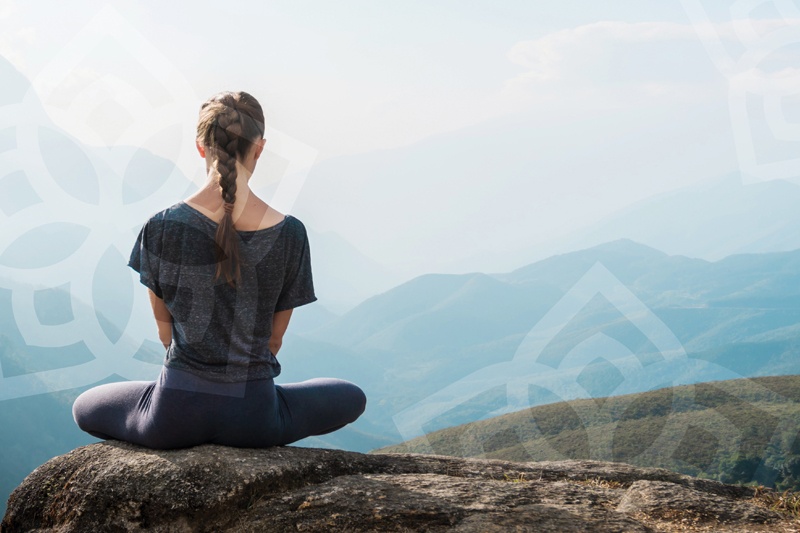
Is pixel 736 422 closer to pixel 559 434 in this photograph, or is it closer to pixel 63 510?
pixel 559 434

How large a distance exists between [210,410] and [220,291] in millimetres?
1063

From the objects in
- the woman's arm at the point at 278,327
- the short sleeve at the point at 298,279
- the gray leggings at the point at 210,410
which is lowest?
the gray leggings at the point at 210,410

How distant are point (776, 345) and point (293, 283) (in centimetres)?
21549

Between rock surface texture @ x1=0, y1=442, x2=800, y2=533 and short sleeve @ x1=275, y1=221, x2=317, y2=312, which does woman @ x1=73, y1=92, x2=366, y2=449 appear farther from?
rock surface texture @ x1=0, y1=442, x2=800, y2=533

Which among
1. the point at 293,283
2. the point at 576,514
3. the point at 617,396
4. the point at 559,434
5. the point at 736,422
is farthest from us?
the point at 617,396

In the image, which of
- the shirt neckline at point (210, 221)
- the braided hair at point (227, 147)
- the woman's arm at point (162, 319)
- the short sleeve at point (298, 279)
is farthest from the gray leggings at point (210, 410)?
→ the shirt neckline at point (210, 221)

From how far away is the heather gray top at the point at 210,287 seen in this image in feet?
20.6

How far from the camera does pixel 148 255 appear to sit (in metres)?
6.36

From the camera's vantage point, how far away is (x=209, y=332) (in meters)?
6.38

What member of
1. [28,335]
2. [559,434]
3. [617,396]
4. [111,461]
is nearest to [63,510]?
[111,461]

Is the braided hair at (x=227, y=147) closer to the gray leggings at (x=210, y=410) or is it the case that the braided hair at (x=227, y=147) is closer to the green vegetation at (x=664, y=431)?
the gray leggings at (x=210, y=410)

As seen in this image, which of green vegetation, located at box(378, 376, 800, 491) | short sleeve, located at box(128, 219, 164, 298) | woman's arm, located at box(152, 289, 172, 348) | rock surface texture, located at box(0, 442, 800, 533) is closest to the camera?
rock surface texture, located at box(0, 442, 800, 533)

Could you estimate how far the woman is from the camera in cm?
625

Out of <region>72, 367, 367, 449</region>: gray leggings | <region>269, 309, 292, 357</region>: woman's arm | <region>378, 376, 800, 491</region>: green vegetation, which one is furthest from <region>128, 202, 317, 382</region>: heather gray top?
<region>378, 376, 800, 491</region>: green vegetation
